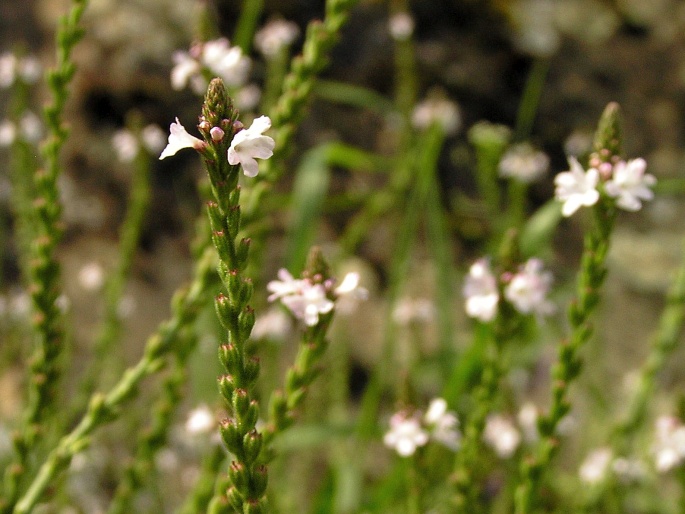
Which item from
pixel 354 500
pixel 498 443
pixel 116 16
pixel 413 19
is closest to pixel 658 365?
pixel 498 443

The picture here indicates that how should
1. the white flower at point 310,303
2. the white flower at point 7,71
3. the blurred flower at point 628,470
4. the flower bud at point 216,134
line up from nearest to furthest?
the flower bud at point 216,134, the white flower at point 310,303, the blurred flower at point 628,470, the white flower at point 7,71

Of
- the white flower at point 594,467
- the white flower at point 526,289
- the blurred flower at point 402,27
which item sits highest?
the blurred flower at point 402,27

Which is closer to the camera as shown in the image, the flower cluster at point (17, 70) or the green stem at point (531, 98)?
the flower cluster at point (17, 70)

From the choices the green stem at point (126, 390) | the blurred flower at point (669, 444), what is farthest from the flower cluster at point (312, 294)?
the blurred flower at point (669, 444)

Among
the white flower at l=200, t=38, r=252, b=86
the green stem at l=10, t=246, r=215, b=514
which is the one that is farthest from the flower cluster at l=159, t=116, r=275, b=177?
the white flower at l=200, t=38, r=252, b=86

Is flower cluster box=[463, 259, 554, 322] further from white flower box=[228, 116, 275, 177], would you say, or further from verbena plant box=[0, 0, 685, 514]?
white flower box=[228, 116, 275, 177]

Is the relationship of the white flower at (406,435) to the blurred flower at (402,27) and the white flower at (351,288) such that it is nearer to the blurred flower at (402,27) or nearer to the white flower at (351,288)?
the white flower at (351,288)

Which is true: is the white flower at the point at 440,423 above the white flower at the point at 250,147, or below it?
above

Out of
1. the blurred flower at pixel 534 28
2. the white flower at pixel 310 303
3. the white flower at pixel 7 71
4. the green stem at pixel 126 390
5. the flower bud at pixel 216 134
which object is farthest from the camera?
the blurred flower at pixel 534 28

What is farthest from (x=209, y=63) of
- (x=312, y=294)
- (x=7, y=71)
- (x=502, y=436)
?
(x=502, y=436)
